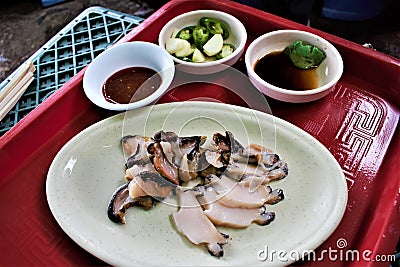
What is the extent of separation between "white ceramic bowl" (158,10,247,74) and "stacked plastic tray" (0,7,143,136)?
418 mm

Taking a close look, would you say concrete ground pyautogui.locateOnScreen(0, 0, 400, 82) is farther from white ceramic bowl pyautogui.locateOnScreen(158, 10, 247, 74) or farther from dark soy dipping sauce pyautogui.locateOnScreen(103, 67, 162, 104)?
dark soy dipping sauce pyautogui.locateOnScreen(103, 67, 162, 104)

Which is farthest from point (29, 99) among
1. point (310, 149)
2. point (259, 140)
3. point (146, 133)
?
point (310, 149)

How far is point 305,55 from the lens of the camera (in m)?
1.89

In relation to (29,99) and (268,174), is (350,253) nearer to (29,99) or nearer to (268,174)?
(268,174)

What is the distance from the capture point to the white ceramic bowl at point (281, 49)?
174 centimetres

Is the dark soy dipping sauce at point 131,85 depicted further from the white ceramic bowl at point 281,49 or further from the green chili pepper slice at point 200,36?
the white ceramic bowl at point 281,49

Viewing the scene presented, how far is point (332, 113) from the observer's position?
176 cm

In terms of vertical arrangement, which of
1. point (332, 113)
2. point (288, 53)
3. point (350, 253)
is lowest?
point (350, 253)

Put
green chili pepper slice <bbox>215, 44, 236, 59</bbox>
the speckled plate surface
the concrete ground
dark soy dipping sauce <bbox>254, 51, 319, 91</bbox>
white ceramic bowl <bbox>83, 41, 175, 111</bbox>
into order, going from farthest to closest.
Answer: the concrete ground → green chili pepper slice <bbox>215, 44, 236, 59</bbox> → dark soy dipping sauce <bbox>254, 51, 319, 91</bbox> → white ceramic bowl <bbox>83, 41, 175, 111</bbox> → the speckled plate surface

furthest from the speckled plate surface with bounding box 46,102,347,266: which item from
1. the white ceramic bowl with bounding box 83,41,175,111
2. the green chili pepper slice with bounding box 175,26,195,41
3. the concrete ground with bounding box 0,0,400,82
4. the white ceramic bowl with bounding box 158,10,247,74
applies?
the concrete ground with bounding box 0,0,400,82

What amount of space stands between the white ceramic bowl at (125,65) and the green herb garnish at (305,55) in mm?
566

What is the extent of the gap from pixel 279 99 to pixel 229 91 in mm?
228

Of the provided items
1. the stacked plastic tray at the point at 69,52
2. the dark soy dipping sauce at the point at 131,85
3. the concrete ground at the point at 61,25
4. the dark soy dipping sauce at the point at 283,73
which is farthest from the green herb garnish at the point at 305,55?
the concrete ground at the point at 61,25

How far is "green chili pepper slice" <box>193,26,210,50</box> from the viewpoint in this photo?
1.97 meters
